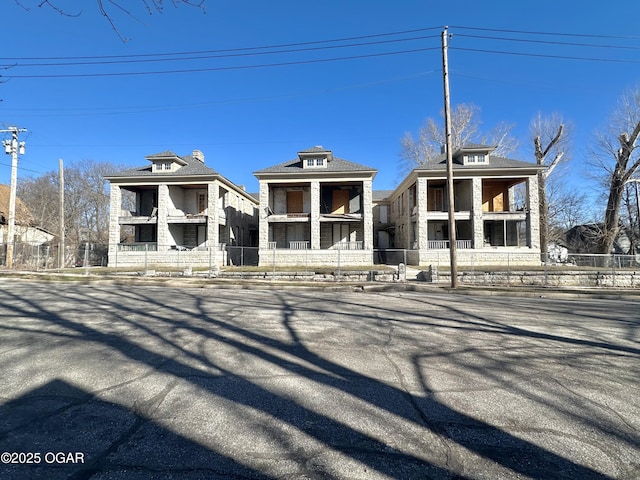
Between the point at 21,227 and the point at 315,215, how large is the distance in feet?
112

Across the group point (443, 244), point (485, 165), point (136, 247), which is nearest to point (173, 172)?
point (136, 247)

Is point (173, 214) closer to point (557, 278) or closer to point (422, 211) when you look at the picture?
point (422, 211)

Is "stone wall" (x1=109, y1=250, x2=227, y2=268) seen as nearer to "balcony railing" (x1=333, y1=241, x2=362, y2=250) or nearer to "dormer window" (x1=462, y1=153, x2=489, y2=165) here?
"balcony railing" (x1=333, y1=241, x2=362, y2=250)

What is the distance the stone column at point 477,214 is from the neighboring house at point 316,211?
340 inches

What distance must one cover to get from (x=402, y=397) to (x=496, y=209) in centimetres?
3183

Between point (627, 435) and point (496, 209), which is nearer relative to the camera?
point (627, 435)

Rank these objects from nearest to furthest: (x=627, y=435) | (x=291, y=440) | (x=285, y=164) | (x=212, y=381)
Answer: (x=291, y=440)
(x=627, y=435)
(x=212, y=381)
(x=285, y=164)

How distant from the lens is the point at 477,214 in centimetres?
2722

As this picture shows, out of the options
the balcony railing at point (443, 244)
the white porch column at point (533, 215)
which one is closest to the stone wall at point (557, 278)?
the white porch column at point (533, 215)

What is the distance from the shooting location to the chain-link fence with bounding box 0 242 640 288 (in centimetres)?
1936

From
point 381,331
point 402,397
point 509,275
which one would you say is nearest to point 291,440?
point 402,397

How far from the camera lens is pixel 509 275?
19344 millimetres

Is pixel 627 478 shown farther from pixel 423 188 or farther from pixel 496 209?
pixel 496 209

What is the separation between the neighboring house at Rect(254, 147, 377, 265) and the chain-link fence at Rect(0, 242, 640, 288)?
25cm
